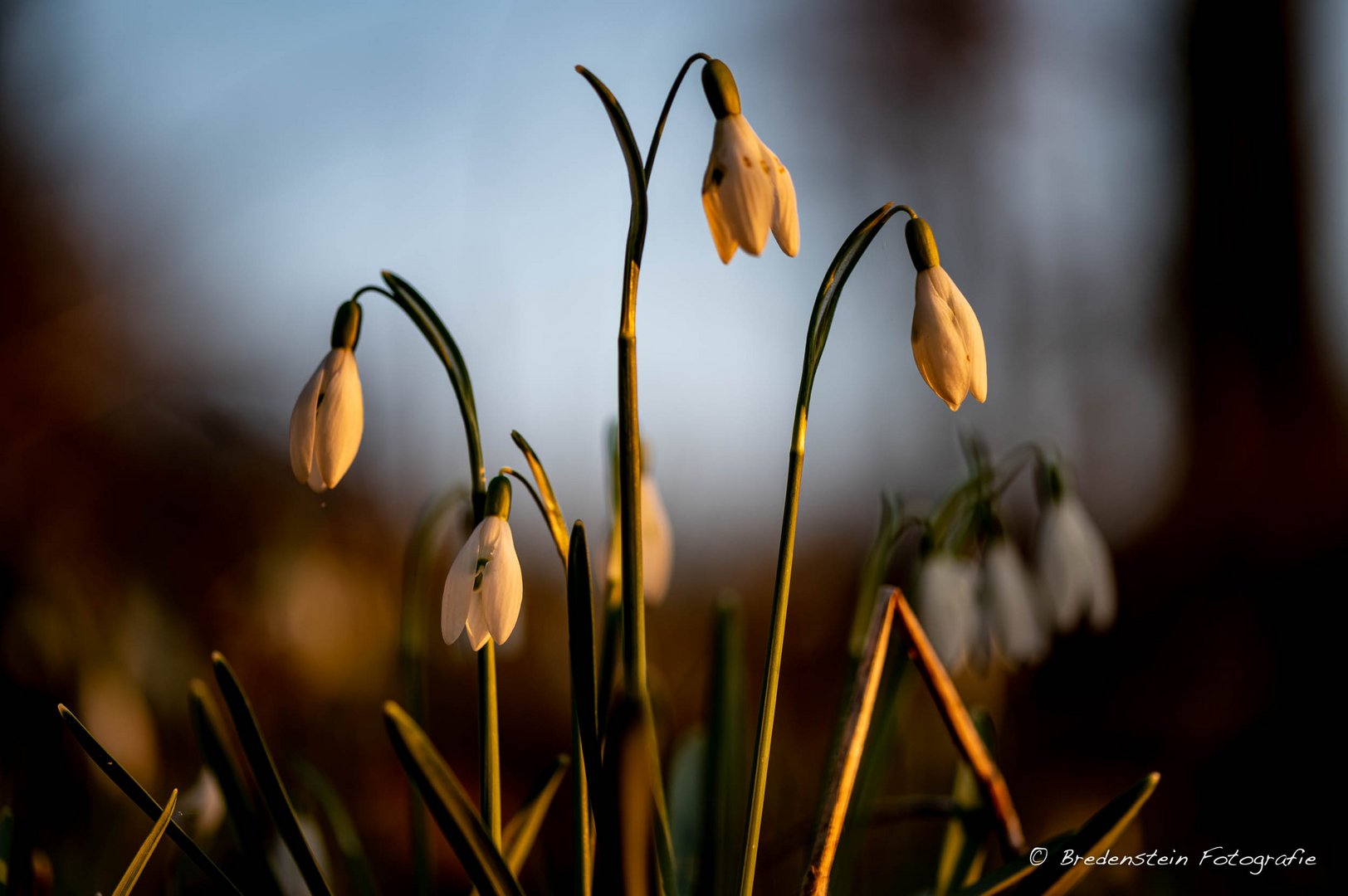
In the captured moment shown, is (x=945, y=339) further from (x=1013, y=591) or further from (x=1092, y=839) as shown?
(x=1013, y=591)

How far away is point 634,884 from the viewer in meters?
0.46

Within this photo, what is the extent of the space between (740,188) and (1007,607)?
0.73 metres

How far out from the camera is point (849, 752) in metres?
0.59

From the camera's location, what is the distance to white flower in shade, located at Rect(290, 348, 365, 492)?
2.01 ft

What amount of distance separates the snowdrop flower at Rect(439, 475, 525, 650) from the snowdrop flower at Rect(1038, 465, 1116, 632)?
81 centimetres

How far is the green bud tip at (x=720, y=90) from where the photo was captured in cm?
55

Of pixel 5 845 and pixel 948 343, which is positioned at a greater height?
pixel 948 343

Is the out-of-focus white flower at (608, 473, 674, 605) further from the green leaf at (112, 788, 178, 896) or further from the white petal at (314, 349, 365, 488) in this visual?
the green leaf at (112, 788, 178, 896)

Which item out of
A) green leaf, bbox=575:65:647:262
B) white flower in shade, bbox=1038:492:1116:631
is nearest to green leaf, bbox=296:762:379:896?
green leaf, bbox=575:65:647:262

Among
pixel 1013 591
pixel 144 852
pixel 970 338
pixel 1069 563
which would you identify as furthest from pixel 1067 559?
pixel 144 852

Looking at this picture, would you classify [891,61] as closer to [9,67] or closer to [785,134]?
[785,134]

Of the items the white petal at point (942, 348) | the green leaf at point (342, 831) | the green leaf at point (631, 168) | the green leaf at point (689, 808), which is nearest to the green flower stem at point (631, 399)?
the green leaf at point (631, 168)

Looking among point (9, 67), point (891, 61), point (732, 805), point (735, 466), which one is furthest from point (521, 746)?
point (891, 61)

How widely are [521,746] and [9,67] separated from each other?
2.64 meters
